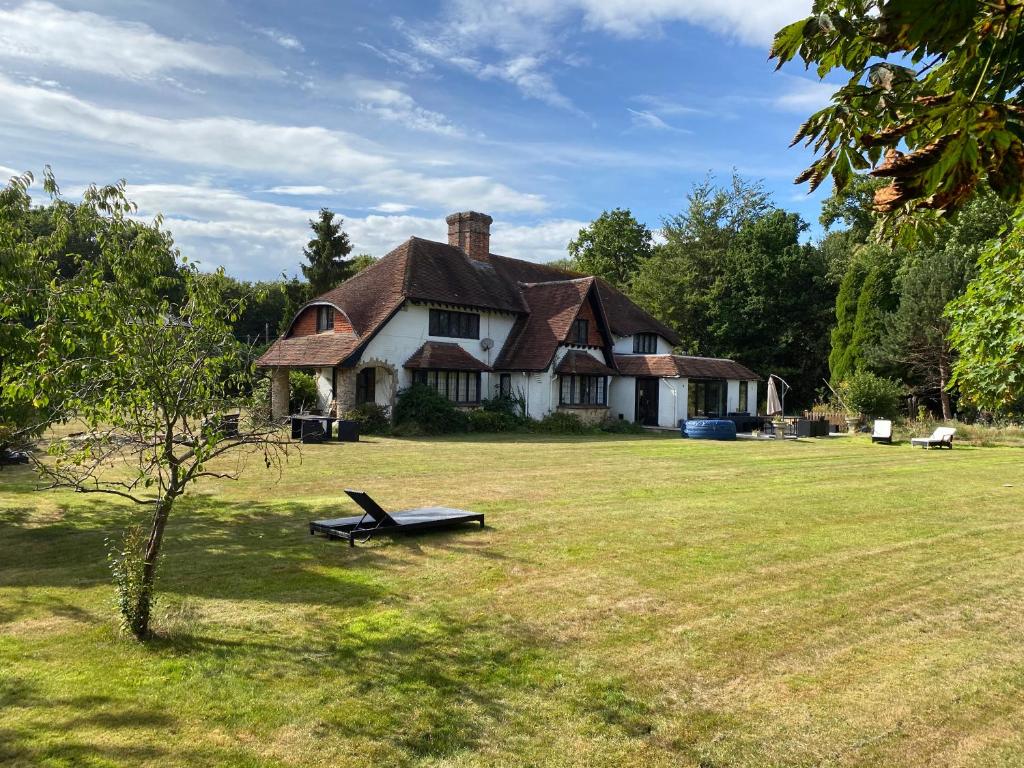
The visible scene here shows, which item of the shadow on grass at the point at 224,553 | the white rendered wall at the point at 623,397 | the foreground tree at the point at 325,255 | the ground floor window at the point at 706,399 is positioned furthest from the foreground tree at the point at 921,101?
the foreground tree at the point at 325,255

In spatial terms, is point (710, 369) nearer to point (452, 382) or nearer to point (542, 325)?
point (542, 325)

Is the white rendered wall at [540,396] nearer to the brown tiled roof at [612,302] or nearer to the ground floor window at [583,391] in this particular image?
the ground floor window at [583,391]

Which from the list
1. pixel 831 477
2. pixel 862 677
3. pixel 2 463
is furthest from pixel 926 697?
pixel 2 463

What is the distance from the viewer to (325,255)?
169 feet

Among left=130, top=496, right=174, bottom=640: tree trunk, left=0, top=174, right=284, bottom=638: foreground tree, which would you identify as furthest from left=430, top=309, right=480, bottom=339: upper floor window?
left=130, top=496, right=174, bottom=640: tree trunk

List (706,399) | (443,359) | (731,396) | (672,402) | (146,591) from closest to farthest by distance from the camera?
(146,591), (443,359), (672,402), (706,399), (731,396)

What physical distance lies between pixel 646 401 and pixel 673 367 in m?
2.43

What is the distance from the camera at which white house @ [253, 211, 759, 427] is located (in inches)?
1216

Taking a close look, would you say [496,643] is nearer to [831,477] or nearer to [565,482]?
[565,482]

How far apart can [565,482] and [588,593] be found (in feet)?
26.3

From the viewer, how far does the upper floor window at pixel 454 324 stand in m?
32.8

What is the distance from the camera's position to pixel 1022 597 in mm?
7645

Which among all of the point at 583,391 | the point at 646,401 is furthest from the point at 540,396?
the point at 646,401

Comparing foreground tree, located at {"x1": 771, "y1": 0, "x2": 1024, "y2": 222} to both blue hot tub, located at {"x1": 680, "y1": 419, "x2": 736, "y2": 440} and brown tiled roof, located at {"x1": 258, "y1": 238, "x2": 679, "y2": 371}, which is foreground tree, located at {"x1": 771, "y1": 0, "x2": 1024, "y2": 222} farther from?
blue hot tub, located at {"x1": 680, "y1": 419, "x2": 736, "y2": 440}
